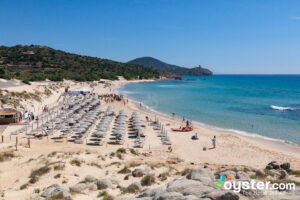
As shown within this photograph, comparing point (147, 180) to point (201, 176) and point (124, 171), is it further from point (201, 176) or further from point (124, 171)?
point (201, 176)

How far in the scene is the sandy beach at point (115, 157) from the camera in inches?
349

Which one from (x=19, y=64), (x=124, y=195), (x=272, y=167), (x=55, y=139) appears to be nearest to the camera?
(x=124, y=195)

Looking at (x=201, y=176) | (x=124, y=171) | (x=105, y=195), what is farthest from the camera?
(x=124, y=171)

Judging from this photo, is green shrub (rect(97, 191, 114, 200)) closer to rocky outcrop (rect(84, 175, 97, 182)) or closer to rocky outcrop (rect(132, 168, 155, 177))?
rocky outcrop (rect(84, 175, 97, 182))

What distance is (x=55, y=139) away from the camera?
1561cm

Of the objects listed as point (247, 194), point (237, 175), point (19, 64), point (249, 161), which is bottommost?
point (249, 161)

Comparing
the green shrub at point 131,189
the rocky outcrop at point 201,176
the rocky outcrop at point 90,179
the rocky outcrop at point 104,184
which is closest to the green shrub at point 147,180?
the green shrub at point 131,189

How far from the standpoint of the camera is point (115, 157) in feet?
39.3

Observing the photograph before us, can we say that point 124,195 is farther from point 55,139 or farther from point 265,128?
point 265,128

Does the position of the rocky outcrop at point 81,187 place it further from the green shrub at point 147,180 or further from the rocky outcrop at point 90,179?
the green shrub at point 147,180

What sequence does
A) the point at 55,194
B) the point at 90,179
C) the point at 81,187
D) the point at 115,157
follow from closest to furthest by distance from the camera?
the point at 55,194, the point at 81,187, the point at 90,179, the point at 115,157

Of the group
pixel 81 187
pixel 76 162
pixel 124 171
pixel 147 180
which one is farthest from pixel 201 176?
pixel 76 162

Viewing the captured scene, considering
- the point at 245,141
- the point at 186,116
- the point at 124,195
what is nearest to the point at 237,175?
the point at 124,195

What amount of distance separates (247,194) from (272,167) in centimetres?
691
